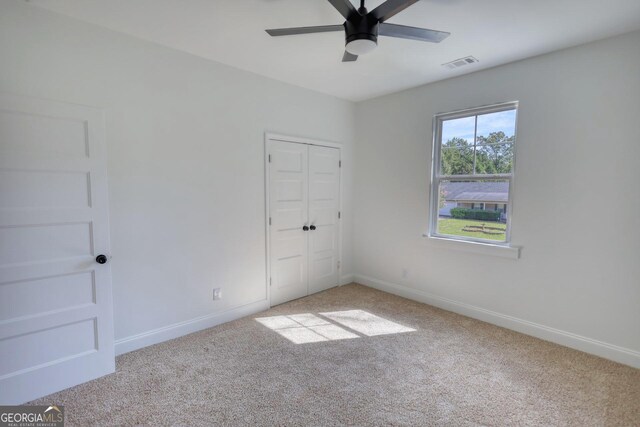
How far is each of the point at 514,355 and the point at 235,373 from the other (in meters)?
2.40

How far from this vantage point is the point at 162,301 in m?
2.85

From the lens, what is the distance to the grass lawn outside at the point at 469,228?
3.24m

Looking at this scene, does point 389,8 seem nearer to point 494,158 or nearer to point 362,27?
point 362,27

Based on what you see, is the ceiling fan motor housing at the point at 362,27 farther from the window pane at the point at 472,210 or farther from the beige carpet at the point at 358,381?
the beige carpet at the point at 358,381

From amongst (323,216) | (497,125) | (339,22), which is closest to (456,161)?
(497,125)

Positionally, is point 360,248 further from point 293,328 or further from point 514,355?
point 514,355

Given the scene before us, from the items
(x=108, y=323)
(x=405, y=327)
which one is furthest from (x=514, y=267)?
(x=108, y=323)

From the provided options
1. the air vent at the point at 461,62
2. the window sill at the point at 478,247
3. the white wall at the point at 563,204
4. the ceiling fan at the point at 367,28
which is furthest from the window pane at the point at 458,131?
the ceiling fan at the point at 367,28

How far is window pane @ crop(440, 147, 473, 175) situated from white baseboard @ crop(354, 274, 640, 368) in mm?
1549

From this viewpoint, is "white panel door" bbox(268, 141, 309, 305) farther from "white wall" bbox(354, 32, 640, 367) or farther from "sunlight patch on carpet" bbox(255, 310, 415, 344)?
"white wall" bbox(354, 32, 640, 367)

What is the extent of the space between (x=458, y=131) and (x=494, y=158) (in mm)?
539

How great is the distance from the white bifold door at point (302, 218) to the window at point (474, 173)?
4.58 feet

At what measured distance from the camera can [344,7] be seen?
1716 mm

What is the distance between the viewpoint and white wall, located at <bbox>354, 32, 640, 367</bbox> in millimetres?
2502
